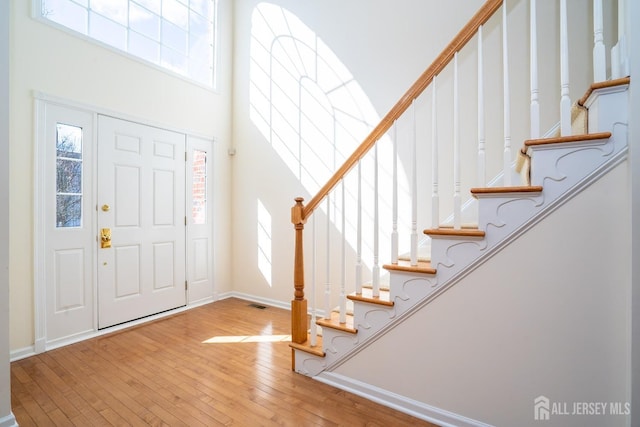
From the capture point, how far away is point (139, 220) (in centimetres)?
321

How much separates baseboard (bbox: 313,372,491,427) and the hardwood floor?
0.12ft

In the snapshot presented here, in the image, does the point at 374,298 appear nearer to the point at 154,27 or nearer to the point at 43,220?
the point at 43,220

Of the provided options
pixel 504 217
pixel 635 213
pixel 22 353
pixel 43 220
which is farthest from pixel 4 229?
pixel 635 213

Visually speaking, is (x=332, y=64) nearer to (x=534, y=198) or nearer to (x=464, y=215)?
(x=464, y=215)

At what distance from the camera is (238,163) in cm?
414

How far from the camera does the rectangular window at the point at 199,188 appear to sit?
378 centimetres

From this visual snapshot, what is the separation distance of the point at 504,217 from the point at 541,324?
53cm

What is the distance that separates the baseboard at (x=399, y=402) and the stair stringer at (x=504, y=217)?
233mm

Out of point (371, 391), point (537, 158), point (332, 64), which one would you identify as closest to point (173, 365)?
point (371, 391)

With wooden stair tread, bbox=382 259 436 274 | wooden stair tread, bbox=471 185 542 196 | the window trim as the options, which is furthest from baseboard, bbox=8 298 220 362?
wooden stair tread, bbox=471 185 542 196

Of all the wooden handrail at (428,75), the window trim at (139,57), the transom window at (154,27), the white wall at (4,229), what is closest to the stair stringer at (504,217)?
the wooden handrail at (428,75)

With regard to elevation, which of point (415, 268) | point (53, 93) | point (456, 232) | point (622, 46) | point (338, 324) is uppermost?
point (53, 93)

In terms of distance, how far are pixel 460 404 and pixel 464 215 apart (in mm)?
1369

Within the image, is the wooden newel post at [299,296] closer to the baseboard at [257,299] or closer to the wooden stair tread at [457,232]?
the wooden stair tread at [457,232]
